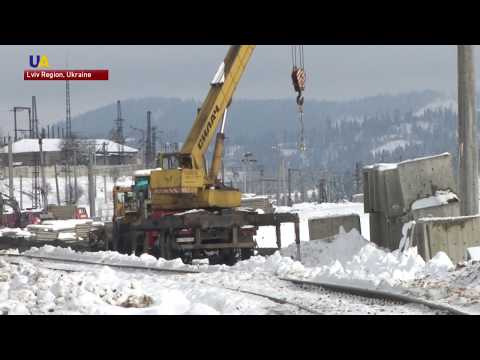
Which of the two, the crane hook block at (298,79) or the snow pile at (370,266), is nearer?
the snow pile at (370,266)

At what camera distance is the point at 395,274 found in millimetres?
15812

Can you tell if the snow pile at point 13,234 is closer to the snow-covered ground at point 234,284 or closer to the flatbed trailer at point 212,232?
the flatbed trailer at point 212,232

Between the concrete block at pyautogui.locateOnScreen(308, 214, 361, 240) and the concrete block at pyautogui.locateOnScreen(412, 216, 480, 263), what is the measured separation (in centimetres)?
551

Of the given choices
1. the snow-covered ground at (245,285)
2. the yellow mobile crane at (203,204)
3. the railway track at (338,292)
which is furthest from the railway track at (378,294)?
the yellow mobile crane at (203,204)

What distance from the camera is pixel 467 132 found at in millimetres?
18953

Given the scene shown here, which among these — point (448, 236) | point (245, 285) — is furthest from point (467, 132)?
point (245, 285)

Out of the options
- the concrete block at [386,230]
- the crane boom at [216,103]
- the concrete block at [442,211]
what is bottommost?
the concrete block at [386,230]

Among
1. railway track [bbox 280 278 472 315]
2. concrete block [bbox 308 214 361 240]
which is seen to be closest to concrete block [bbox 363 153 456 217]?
concrete block [bbox 308 214 361 240]

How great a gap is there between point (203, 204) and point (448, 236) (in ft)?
25.8

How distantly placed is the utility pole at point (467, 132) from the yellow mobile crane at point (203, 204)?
197 inches

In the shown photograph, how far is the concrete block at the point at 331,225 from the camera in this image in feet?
78.3
